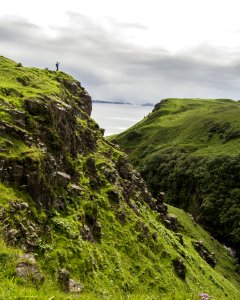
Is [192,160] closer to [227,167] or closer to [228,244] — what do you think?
[227,167]

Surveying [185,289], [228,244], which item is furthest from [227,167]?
[185,289]

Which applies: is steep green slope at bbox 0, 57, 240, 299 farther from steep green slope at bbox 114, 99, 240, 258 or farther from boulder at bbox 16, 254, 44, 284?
steep green slope at bbox 114, 99, 240, 258

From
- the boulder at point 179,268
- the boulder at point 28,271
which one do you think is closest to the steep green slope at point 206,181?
the boulder at point 179,268

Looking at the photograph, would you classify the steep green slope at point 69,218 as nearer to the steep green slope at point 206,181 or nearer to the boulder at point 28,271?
the boulder at point 28,271

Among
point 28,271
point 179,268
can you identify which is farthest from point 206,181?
point 28,271

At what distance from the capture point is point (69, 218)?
114 ft

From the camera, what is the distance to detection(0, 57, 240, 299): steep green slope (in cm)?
2580

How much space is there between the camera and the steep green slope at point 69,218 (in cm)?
2580

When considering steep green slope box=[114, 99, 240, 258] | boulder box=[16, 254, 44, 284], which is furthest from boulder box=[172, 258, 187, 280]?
steep green slope box=[114, 99, 240, 258]

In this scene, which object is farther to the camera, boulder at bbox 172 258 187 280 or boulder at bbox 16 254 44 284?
boulder at bbox 172 258 187 280

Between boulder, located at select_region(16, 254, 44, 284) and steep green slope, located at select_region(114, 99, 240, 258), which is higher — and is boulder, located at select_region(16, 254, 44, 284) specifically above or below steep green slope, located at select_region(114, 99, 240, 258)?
above

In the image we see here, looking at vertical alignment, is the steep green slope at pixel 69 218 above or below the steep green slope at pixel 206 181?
above

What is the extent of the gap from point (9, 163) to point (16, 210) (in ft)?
17.4

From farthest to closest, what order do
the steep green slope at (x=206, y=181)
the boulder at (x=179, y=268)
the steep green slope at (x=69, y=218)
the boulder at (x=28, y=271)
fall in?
the steep green slope at (x=206, y=181) < the boulder at (x=179, y=268) < the steep green slope at (x=69, y=218) < the boulder at (x=28, y=271)
